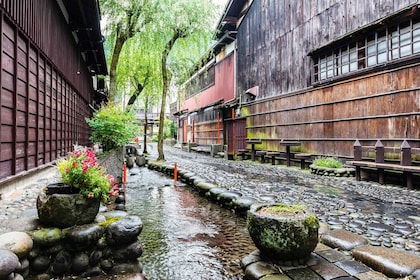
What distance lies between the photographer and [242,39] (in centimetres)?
1819

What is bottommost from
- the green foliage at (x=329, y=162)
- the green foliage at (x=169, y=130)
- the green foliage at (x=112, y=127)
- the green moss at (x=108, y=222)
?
the green moss at (x=108, y=222)

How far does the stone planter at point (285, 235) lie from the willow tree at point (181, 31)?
12.2 m

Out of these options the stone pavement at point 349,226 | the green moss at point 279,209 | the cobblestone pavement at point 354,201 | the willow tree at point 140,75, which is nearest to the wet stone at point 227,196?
the stone pavement at point 349,226

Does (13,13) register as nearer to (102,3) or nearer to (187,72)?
(102,3)

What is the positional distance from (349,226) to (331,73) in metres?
8.20

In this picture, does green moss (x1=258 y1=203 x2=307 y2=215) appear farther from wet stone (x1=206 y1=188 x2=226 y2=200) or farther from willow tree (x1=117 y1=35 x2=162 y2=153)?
willow tree (x1=117 y1=35 x2=162 y2=153)

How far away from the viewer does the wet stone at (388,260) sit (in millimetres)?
2950

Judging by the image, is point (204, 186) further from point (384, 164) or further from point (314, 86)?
point (314, 86)

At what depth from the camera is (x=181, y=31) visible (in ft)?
47.7

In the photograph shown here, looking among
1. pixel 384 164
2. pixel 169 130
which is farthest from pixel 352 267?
pixel 169 130

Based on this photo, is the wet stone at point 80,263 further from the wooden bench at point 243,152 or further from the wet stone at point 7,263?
the wooden bench at point 243,152

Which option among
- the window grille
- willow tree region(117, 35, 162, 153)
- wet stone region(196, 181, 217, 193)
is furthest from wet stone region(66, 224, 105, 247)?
willow tree region(117, 35, 162, 153)

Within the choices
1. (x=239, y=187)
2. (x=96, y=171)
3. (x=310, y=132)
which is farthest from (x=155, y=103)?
(x=96, y=171)

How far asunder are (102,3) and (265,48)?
332 inches
